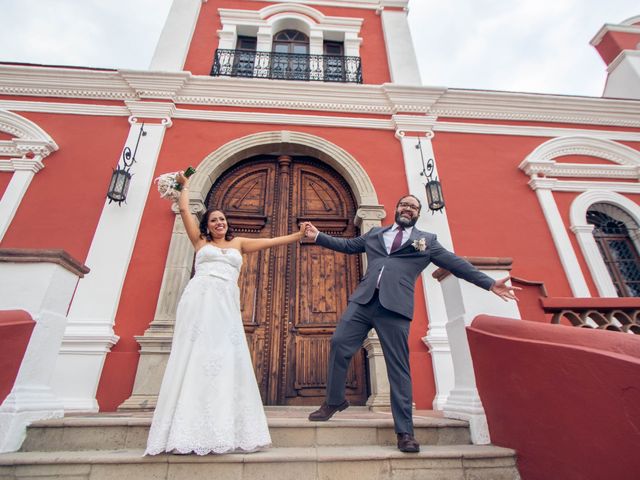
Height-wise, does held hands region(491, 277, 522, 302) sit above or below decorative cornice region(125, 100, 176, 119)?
below

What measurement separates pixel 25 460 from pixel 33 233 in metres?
3.77

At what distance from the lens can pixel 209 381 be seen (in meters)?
2.21

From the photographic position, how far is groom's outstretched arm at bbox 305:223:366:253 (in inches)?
115

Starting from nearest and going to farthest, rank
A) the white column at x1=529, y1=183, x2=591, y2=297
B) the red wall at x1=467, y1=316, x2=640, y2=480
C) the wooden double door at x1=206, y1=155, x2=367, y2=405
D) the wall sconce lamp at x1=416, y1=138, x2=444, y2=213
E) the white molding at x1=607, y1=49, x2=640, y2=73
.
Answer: the red wall at x1=467, y1=316, x2=640, y2=480, the wooden double door at x1=206, y1=155, x2=367, y2=405, the white column at x1=529, y1=183, x2=591, y2=297, the wall sconce lamp at x1=416, y1=138, x2=444, y2=213, the white molding at x1=607, y1=49, x2=640, y2=73

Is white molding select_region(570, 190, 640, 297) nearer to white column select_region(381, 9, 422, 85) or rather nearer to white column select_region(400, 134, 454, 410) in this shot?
white column select_region(400, 134, 454, 410)

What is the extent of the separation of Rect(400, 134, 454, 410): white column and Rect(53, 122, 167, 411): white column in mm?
4089

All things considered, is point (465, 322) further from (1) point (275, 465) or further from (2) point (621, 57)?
(2) point (621, 57)

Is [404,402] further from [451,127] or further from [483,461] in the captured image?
[451,127]

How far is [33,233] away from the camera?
4711mm

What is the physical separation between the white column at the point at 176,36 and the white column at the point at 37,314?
15.7 ft

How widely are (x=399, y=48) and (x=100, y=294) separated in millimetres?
7343

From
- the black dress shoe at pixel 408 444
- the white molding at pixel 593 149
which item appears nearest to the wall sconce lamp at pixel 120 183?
the black dress shoe at pixel 408 444

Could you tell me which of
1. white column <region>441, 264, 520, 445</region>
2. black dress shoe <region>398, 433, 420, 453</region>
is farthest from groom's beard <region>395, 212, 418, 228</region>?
black dress shoe <region>398, 433, 420, 453</region>

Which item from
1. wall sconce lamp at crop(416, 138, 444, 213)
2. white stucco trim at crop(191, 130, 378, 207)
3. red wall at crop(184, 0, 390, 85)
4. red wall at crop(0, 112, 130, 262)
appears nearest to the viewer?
red wall at crop(0, 112, 130, 262)
